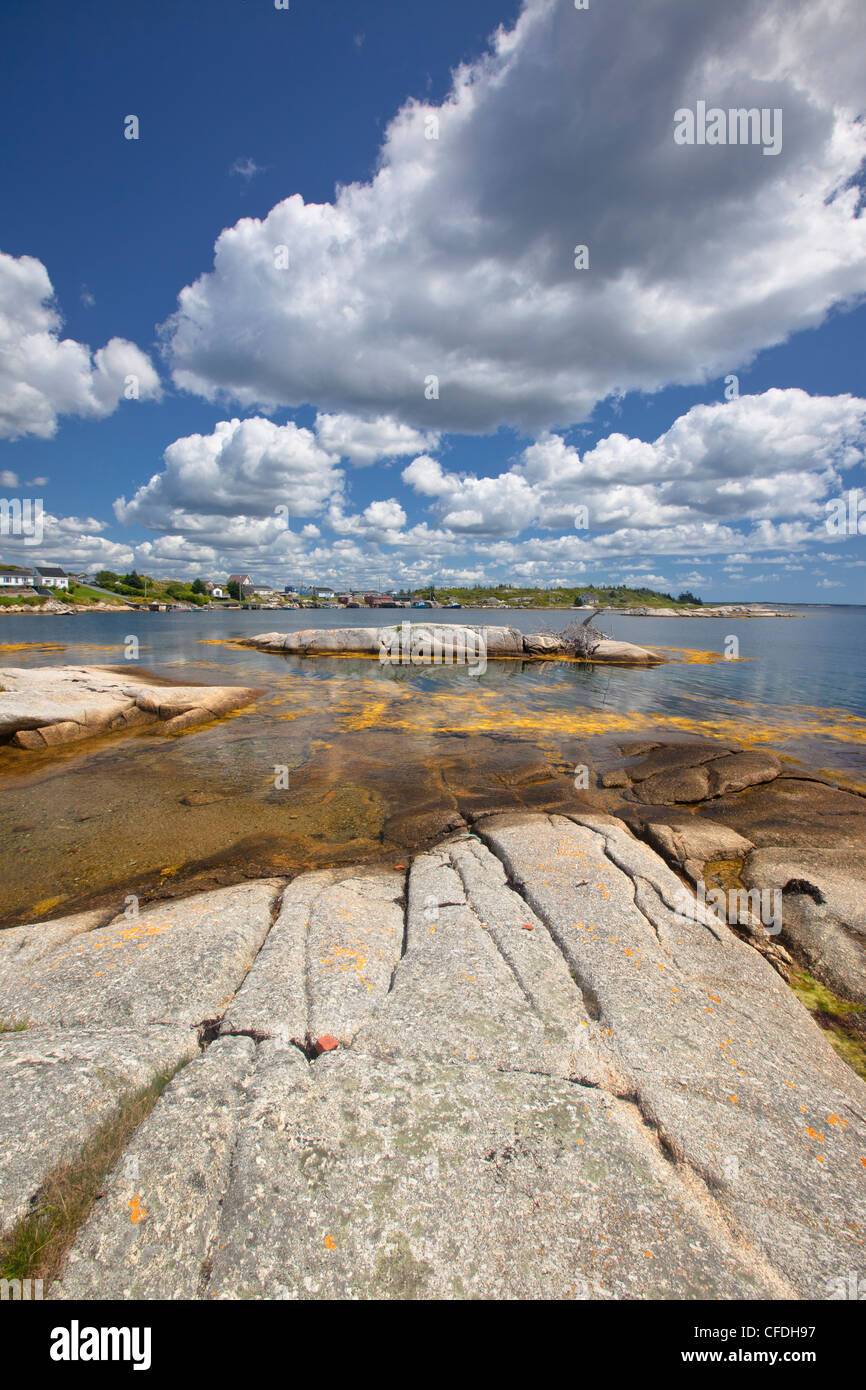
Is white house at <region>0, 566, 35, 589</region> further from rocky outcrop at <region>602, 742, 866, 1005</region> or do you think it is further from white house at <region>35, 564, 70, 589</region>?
rocky outcrop at <region>602, 742, 866, 1005</region>

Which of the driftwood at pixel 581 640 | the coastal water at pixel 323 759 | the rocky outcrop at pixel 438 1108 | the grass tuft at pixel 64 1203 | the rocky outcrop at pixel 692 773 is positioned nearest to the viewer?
the grass tuft at pixel 64 1203

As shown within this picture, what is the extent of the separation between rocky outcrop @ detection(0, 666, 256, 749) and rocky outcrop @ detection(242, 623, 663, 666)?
1985cm

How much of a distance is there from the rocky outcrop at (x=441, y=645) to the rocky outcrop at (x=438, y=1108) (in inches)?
1421

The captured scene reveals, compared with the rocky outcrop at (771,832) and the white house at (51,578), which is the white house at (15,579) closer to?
the white house at (51,578)

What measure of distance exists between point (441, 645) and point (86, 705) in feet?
91.3

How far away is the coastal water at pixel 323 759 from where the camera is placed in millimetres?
9781

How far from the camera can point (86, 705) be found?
19.5 metres

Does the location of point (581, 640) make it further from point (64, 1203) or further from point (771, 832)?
point (64, 1203)

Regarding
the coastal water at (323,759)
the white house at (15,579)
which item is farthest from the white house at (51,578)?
the coastal water at (323,759)

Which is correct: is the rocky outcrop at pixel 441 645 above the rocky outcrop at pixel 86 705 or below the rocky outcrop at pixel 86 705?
above

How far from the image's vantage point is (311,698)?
26.2 metres

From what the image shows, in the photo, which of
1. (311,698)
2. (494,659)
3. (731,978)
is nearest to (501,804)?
(731,978)
